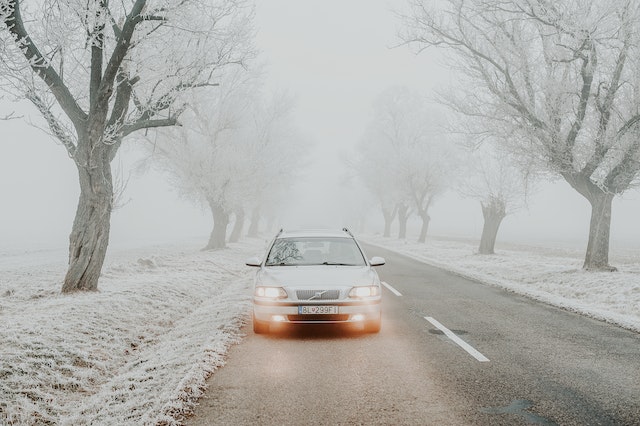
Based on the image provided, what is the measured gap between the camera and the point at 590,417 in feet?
13.1

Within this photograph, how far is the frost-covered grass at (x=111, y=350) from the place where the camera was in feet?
14.3

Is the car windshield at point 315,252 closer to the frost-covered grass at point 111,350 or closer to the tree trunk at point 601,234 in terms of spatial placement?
the frost-covered grass at point 111,350

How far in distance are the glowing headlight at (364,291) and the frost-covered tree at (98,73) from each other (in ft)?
19.8

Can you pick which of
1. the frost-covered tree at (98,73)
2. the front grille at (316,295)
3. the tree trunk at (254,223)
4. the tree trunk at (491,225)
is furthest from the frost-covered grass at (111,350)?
the tree trunk at (254,223)

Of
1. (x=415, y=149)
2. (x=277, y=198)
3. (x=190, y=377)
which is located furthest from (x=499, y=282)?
(x=277, y=198)

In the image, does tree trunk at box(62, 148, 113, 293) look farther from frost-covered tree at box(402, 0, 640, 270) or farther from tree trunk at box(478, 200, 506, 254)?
tree trunk at box(478, 200, 506, 254)

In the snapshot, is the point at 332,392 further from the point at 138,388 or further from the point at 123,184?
the point at 123,184

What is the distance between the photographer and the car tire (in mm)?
6934

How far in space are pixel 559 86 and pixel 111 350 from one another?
43.4ft

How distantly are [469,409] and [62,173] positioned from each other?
123 meters

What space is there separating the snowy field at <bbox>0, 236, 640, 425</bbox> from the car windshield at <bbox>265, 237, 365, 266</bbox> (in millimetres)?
1378

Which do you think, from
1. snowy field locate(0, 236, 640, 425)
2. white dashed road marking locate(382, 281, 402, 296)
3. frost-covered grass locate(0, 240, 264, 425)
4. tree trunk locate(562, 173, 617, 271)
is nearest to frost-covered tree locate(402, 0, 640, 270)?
tree trunk locate(562, 173, 617, 271)

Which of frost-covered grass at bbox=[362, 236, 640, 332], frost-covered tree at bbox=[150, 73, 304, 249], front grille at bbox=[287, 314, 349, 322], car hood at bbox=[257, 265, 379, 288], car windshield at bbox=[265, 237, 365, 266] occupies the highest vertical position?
frost-covered tree at bbox=[150, 73, 304, 249]

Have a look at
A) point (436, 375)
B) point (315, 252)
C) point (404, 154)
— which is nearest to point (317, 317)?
point (315, 252)
